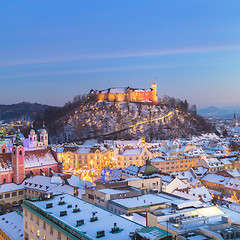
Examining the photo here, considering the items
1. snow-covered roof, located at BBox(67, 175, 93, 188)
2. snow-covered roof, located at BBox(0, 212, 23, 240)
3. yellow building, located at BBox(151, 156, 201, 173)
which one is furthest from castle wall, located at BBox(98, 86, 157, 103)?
snow-covered roof, located at BBox(0, 212, 23, 240)

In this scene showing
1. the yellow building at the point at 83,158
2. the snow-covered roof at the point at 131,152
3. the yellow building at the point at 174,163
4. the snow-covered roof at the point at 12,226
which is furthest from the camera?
the snow-covered roof at the point at 131,152

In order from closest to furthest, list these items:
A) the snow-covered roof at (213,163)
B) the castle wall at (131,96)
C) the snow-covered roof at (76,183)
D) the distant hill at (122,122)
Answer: the snow-covered roof at (76,183)
the snow-covered roof at (213,163)
the distant hill at (122,122)
the castle wall at (131,96)

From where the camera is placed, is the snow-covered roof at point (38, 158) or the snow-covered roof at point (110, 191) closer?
the snow-covered roof at point (110, 191)

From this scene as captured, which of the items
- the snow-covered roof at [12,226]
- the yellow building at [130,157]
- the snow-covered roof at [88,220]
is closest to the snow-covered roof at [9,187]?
the snow-covered roof at [12,226]

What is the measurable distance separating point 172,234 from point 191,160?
65.2m

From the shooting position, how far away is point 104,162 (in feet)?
289

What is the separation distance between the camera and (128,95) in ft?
564

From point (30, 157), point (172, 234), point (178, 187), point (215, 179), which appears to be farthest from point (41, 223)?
point (215, 179)

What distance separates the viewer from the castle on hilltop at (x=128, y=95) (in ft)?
562

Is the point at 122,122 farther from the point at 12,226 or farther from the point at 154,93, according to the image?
the point at 12,226

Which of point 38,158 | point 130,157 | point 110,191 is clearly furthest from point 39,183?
point 130,157

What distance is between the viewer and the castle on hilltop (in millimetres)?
171250

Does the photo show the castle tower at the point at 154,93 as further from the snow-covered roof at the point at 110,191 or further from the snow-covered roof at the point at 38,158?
the snow-covered roof at the point at 110,191

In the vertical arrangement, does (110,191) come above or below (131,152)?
above
